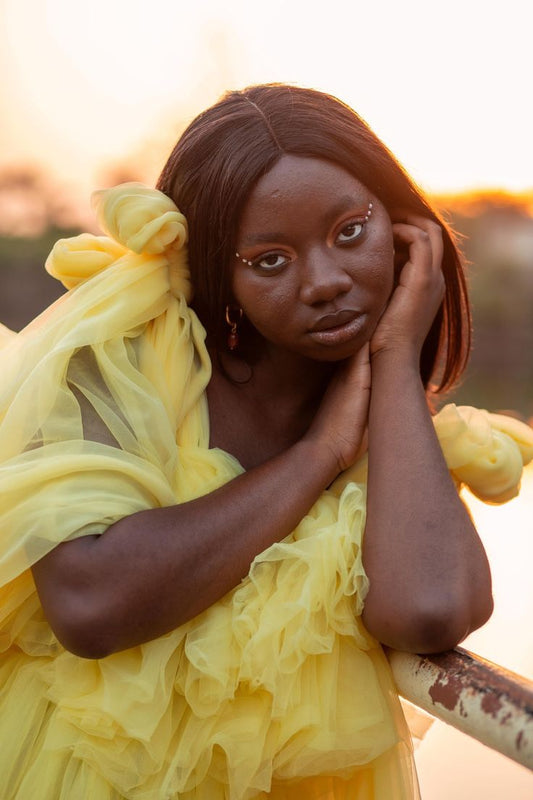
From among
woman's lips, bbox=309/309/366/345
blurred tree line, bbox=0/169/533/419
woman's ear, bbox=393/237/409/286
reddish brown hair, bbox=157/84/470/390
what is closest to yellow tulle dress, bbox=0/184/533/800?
reddish brown hair, bbox=157/84/470/390

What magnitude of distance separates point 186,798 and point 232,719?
0.14m

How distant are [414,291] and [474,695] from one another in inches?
32.8

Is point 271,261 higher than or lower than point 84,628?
higher

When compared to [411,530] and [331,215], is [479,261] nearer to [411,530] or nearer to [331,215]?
[331,215]

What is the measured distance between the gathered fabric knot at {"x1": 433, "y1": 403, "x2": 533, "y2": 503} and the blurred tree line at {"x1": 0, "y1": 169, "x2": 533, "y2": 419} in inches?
346

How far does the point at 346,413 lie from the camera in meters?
1.67

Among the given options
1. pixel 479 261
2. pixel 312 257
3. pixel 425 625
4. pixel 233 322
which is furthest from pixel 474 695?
pixel 479 261

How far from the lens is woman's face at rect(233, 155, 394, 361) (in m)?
1.55

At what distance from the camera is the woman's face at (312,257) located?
1553 millimetres

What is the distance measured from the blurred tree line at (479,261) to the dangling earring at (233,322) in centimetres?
889

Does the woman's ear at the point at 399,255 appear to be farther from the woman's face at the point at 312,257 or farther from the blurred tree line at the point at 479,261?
the blurred tree line at the point at 479,261

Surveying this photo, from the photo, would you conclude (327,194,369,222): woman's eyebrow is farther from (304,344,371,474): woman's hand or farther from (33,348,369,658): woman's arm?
(33,348,369,658): woman's arm

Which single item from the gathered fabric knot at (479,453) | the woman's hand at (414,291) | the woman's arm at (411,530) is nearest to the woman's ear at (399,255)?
the woman's hand at (414,291)

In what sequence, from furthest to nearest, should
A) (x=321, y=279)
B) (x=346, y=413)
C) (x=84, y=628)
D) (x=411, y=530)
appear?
(x=346, y=413) < (x=321, y=279) < (x=411, y=530) < (x=84, y=628)
